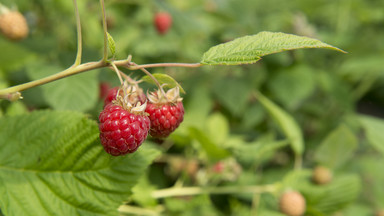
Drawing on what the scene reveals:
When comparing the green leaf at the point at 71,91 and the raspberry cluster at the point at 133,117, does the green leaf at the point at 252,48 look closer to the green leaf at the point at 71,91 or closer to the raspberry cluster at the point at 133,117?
the raspberry cluster at the point at 133,117

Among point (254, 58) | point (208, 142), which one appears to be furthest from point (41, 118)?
point (208, 142)

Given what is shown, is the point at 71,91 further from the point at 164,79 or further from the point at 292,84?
the point at 292,84

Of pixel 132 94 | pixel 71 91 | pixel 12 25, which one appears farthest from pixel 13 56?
pixel 132 94

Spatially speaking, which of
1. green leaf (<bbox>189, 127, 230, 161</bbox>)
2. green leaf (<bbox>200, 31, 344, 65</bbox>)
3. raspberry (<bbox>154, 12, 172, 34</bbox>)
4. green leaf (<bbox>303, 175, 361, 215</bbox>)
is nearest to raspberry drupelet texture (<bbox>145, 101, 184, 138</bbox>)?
green leaf (<bbox>200, 31, 344, 65</bbox>)

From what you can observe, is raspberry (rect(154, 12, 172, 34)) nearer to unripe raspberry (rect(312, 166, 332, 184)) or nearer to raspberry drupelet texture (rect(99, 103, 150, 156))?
unripe raspberry (rect(312, 166, 332, 184))

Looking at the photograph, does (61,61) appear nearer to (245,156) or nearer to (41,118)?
(41,118)

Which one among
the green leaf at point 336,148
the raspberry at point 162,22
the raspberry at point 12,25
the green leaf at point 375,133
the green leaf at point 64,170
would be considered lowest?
the green leaf at point 64,170

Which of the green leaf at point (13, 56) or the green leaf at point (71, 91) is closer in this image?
the green leaf at point (71, 91)

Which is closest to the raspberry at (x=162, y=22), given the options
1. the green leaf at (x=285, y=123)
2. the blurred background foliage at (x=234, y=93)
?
the blurred background foliage at (x=234, y=93)
